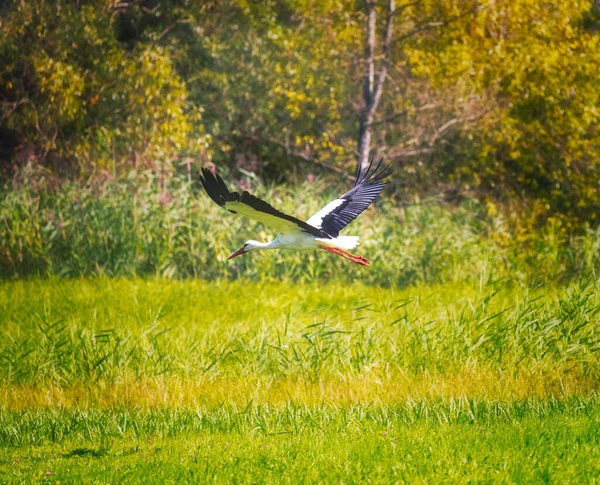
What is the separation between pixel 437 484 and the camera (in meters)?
4.73

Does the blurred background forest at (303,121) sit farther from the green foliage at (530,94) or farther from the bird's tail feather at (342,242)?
the bird's tail feather at (342,242)

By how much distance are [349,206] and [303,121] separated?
9.03 meters

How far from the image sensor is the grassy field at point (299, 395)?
5094 mm

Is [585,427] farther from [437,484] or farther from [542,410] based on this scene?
[437,484]

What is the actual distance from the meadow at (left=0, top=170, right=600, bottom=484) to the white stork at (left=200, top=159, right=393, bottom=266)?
90 centimetres

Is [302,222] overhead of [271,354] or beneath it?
overhead

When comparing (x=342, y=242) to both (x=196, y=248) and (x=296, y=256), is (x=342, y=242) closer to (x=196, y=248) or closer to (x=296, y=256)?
(x=296, y=256)

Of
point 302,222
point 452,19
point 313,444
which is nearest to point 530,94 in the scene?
point 452,19

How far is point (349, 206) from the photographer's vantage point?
24.5 ft

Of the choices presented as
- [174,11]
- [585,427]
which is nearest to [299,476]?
[585,427]

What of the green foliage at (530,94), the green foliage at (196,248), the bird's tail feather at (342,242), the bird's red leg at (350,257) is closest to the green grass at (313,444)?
the bird's red leg at (350,257)

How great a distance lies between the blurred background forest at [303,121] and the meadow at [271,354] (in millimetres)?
93

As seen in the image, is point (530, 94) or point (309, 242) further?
point (530, 94)

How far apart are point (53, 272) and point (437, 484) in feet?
26.4
